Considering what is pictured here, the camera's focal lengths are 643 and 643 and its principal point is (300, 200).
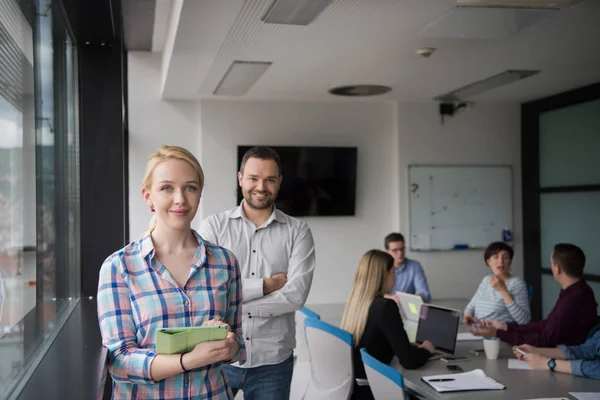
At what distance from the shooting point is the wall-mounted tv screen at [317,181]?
6645 mm

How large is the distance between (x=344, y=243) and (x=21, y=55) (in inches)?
202

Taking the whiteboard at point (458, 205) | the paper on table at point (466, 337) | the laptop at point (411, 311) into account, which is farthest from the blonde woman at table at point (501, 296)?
the whiteboard at point (458, 205)

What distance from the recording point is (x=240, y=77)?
213 inches

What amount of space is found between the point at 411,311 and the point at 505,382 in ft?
4.00

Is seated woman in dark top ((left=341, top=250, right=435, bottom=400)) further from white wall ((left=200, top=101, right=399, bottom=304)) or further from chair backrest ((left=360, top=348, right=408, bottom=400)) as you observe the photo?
white wall ((left=200, top=101, right=399, bottom=304))

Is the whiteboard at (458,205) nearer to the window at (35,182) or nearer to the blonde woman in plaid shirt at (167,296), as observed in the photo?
the window at (35,182)

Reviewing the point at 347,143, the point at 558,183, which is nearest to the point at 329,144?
the point at 347,143

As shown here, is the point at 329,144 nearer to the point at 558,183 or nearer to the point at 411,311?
the point at 558,183

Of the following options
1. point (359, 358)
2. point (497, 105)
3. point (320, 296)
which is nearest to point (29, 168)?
point (359, 358)

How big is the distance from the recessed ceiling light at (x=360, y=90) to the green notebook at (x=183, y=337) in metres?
4.75

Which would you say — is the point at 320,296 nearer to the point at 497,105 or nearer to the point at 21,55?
the point at 497,105

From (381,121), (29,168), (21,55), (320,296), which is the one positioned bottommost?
(320,296)

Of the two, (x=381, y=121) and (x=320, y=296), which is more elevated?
(x=381, y=121)

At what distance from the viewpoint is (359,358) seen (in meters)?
3.65
